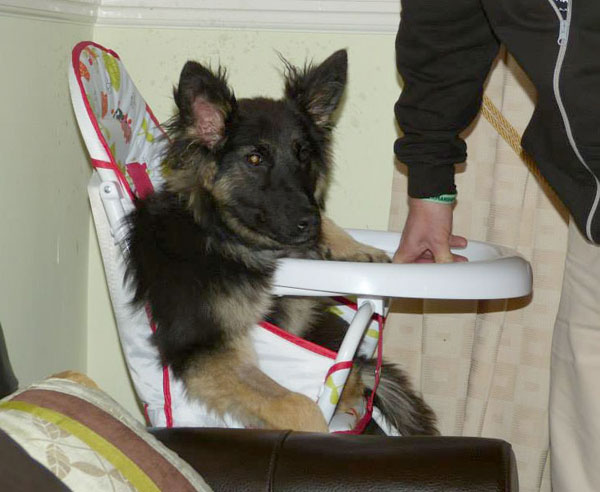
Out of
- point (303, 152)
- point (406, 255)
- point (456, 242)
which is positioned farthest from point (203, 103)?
point (456, 242)

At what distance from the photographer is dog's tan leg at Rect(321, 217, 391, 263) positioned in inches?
75.2

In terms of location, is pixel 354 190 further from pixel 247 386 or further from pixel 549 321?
pixel 247 386

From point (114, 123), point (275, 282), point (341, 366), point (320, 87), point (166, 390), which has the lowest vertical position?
point (166, 390)

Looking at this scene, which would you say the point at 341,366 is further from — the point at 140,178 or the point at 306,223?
the point at 140,178

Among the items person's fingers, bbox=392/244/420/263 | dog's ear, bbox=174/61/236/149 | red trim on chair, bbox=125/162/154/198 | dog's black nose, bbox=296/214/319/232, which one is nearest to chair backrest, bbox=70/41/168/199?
red trim on chair, bbox=125/162/154/198

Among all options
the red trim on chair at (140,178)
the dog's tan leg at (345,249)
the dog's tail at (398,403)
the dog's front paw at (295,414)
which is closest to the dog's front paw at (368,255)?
the dog's tan leg at (345,249)

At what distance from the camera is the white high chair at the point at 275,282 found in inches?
61.0

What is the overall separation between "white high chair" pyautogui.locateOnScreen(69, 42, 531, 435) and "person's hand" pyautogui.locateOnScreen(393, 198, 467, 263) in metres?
0.13

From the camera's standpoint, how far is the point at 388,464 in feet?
3.62

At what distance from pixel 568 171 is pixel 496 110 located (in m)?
0.88

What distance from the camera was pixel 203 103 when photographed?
1.80 metres

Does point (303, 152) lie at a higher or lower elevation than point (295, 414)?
higher

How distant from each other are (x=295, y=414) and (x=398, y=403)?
17.9 inches

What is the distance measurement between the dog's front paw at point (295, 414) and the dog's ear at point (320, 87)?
73cm
